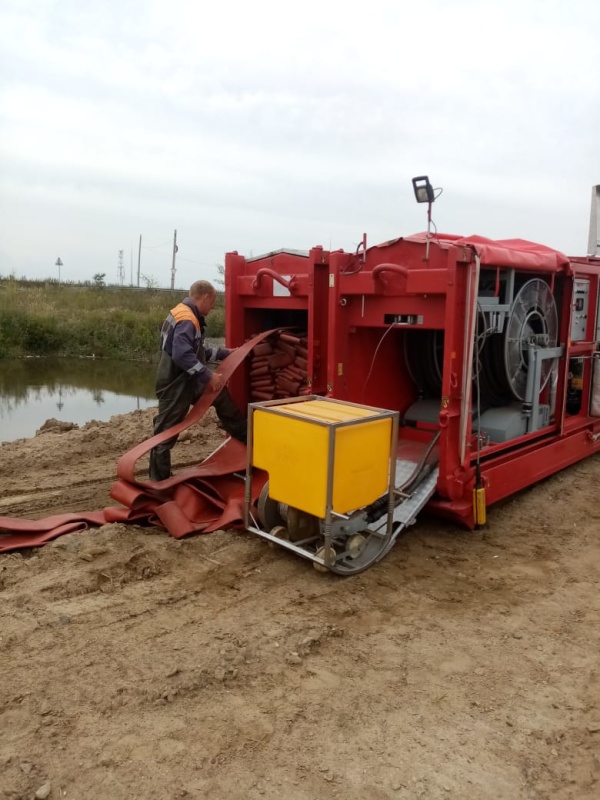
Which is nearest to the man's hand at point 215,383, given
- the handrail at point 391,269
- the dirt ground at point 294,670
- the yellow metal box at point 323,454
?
the yellow metal box at point 323,454

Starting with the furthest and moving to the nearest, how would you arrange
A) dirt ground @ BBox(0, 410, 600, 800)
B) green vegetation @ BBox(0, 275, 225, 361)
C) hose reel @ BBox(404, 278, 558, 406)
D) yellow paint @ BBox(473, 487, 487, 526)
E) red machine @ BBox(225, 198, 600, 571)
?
green vegetation @ BBox(0, 275, 225, 361), hose reel @ BBox(404, 278, 558, 406), yellow paint @ BBox(473, 487, 487, 526), red machine @ BBox(225, 198, 600, 571), dirt ground @ BBox(0, 410, 600, 800)

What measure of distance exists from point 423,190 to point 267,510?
8.57ft

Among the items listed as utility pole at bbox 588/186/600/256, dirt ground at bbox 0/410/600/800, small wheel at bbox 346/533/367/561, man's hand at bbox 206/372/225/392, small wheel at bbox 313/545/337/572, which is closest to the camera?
dirt ground at bbox 0/410/600/800

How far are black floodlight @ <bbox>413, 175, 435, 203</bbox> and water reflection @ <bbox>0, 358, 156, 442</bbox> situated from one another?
7.02m

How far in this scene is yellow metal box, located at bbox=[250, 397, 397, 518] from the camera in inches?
161

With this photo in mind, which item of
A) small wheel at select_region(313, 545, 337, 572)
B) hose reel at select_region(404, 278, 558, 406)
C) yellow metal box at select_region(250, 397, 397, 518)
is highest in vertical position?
hose reel at select_region(404, 278, 558, 406)

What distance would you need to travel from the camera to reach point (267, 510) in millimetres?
4812

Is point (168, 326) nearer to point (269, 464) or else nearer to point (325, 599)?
point (269, 464)

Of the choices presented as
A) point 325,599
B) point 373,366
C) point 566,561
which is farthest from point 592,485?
point 325,599

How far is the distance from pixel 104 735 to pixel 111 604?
1.10m

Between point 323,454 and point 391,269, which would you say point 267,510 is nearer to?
point 323,454

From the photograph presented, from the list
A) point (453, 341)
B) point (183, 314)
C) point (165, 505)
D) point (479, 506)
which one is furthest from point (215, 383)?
point (479, 506)

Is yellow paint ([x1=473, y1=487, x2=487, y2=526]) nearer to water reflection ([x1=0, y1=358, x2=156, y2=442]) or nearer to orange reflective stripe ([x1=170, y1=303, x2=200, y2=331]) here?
orange reflective stripe ([x1=170, y1=303, x2=200, y2=331])

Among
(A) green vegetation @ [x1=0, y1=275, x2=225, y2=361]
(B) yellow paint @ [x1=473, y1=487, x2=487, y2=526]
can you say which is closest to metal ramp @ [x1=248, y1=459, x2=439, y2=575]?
(B) yellow paint @ [x1=473, y1=487, x2=487, y2=526]
